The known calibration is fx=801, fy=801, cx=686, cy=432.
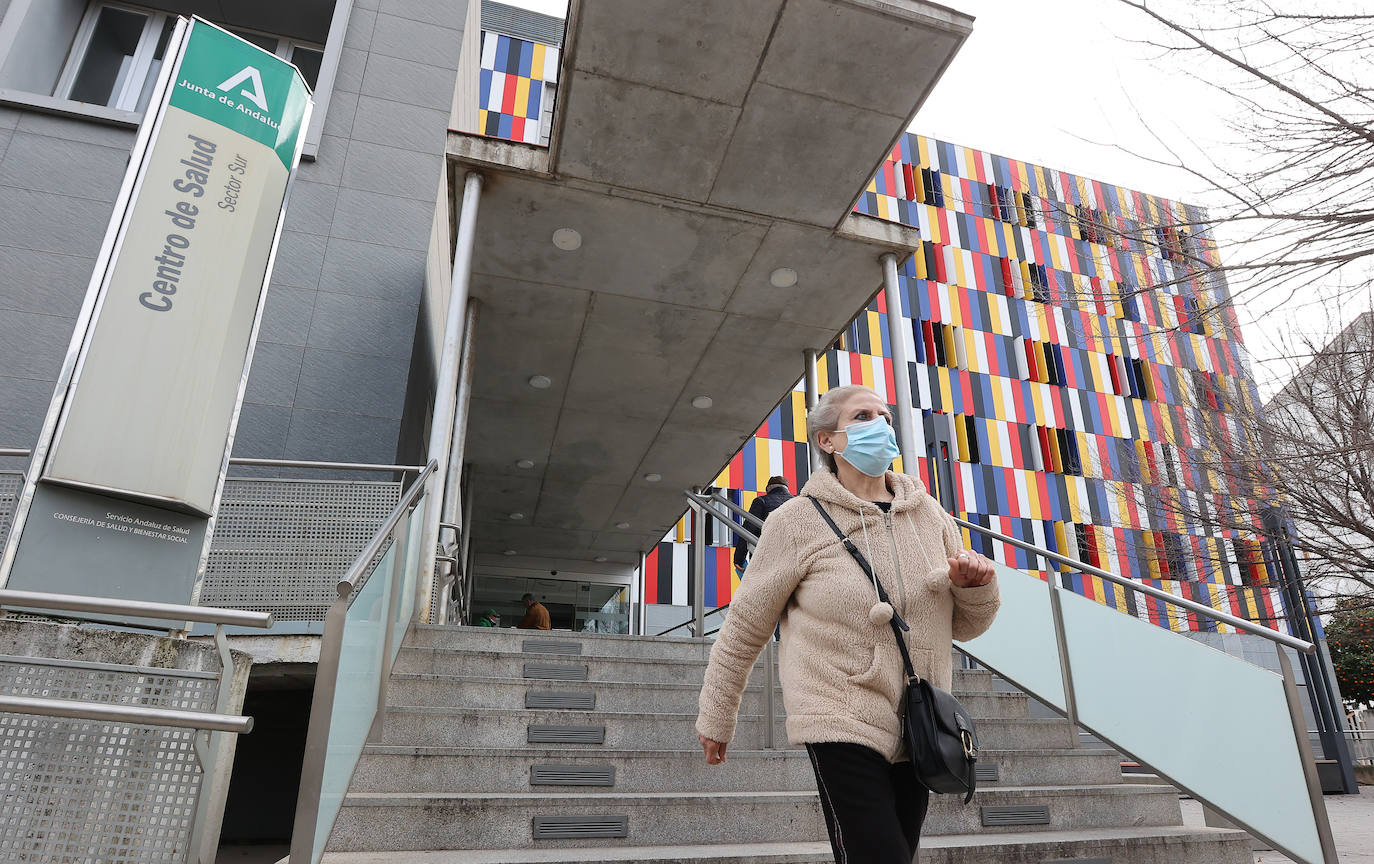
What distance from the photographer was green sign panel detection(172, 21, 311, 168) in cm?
426

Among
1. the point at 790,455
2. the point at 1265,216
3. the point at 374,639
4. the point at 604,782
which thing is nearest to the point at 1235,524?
the point at 1265,216

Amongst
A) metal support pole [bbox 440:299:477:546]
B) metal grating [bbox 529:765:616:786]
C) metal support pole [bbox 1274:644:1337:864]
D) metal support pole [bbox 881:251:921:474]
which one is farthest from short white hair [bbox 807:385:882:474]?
metal support pole [bbox 440:299:477:546]

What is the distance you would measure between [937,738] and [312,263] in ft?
25.4

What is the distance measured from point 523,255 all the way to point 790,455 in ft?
53.0

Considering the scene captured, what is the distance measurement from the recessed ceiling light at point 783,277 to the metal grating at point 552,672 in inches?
181

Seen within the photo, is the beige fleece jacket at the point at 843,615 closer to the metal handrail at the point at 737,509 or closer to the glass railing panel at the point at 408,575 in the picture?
the glass railing panel at the point at 408,575

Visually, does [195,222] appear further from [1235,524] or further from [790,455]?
[790,455]

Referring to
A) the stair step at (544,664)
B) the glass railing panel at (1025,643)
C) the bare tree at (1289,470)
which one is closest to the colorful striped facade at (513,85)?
the bare tree at (1289,470)

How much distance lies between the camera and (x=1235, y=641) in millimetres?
24969

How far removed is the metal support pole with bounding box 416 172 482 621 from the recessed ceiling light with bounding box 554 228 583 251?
75 centimetres

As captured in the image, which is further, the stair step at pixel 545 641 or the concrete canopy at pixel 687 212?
the concrete canopy at pixel 687 212

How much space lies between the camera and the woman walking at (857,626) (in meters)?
1.66

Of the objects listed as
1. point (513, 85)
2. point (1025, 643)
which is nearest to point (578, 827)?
point (1025, 643)

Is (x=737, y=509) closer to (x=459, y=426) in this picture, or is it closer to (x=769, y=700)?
(x=769, y=700)
